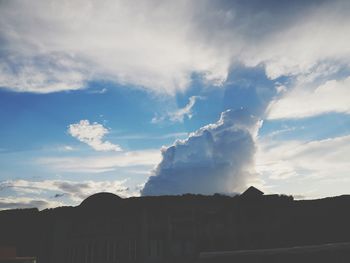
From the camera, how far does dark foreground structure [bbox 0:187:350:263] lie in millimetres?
13984

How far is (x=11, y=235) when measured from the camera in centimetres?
1738

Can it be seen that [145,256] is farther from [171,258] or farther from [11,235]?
[11,235]

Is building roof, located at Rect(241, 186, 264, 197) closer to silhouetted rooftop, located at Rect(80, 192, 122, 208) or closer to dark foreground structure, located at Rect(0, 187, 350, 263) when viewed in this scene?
dark foreground structure, located at Rect(0, 187, 350, 263)

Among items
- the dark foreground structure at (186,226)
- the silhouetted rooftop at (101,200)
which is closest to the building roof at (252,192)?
the dark foreground structure at (186,226)

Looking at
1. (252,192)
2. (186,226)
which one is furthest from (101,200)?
(252,192)

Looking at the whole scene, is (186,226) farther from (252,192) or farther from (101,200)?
(101,200)

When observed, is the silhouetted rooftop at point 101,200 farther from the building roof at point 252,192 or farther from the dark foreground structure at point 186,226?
the building roof at point 252,192

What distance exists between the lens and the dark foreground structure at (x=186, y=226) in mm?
13984

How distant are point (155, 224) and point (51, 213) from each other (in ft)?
16.5

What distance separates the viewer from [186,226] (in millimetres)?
14516

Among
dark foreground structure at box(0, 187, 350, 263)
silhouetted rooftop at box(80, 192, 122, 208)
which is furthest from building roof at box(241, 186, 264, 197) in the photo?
silhouetted rooftop at box(80, 192, 122, 208)

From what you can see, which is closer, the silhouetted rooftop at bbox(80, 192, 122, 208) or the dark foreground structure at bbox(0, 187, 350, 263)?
the dark foreground structure at bbox(0, 187, 350, 263)

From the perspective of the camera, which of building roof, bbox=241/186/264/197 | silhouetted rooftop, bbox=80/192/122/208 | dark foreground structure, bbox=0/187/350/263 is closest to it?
dark foreground structure, bbox=0/187/350/263

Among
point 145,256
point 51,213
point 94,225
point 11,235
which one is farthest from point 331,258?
point 11,235
